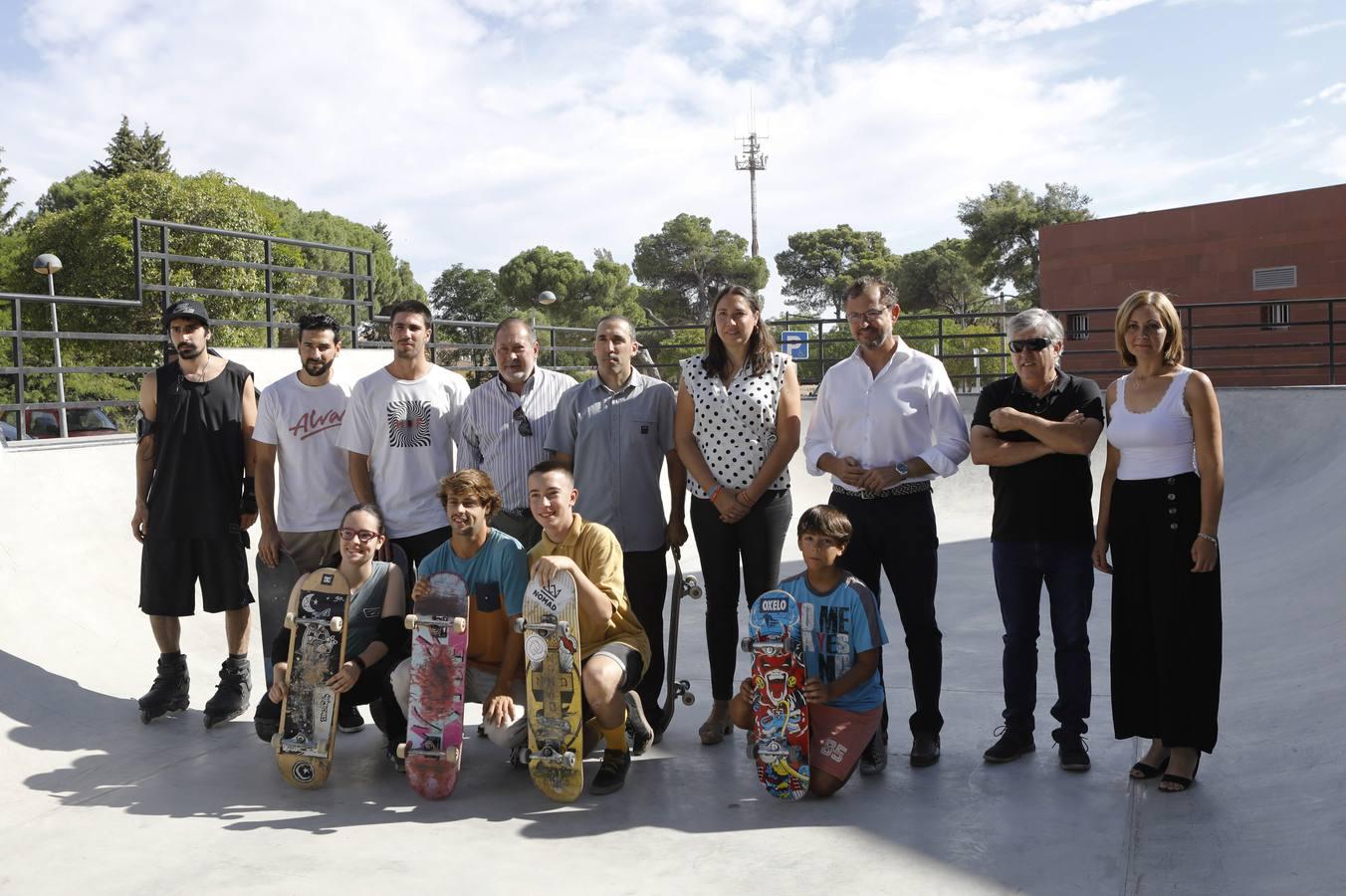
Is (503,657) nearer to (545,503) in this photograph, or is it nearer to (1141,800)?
(545,503)

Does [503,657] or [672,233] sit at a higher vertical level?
[672,233]

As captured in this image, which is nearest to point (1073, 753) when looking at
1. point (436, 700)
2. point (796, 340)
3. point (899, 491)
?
point (899, 491)

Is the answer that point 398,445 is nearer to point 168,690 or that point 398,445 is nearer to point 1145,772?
point 168,690

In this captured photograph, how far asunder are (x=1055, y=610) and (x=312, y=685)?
255 centimetres

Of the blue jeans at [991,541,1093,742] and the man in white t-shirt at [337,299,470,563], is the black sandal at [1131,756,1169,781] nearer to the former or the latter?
the blue jeans at [991,541,1093,742]

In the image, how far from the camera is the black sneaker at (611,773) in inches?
139

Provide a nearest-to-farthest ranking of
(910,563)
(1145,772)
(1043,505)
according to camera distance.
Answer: (1145,772) < (1043,505) < (910,563)

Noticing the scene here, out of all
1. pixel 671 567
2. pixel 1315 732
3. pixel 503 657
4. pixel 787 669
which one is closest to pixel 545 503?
pixel 503 657

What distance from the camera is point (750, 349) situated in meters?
3.89

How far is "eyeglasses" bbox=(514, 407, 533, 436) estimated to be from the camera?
406 centimetres

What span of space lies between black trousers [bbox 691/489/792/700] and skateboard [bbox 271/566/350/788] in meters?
1.29

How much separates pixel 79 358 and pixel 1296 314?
2489 centimetres

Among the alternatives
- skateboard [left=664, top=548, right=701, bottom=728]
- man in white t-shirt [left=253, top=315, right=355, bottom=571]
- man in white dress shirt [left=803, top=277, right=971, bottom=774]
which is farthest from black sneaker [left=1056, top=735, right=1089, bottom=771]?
man in white t-shirt [left=253, top=315, right=355, bottom=571]

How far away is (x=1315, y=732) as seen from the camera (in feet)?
12.0
